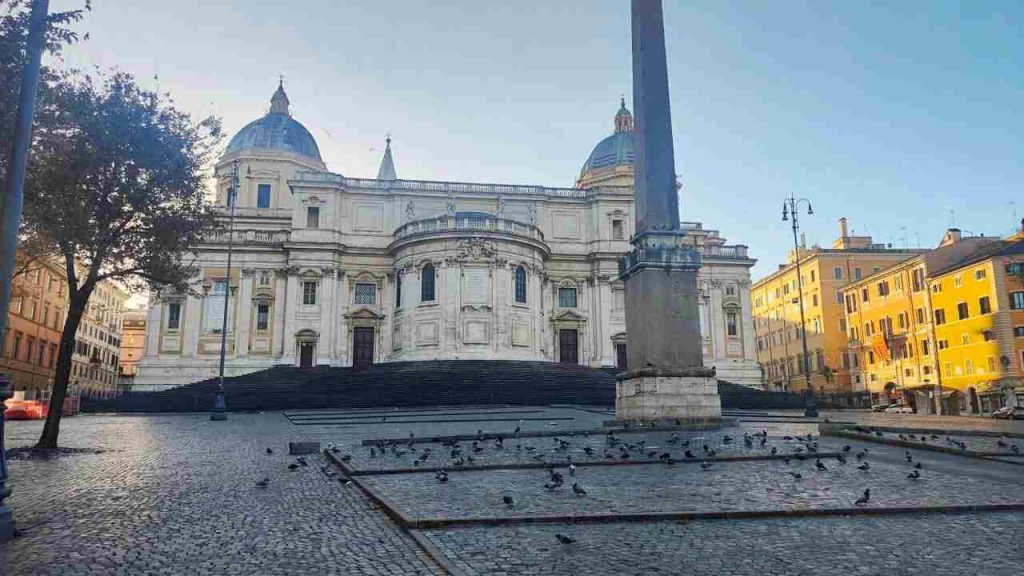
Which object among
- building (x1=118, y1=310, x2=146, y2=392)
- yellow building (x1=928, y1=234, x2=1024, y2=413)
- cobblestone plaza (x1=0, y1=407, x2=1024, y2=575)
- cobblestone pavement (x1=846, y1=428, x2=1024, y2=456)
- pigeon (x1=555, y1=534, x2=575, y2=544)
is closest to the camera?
cobblestone plaza (x1=0, y1=407, x2=1024, y2=575)

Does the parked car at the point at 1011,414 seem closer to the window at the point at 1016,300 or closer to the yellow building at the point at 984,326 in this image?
the yellow building at the point at 984,326

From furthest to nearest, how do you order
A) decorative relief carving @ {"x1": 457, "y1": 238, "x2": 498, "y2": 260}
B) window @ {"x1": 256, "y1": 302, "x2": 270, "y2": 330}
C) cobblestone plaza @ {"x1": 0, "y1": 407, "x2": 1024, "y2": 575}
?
window @ {"x1": 256, "y1": 302, "x2": 270, "y2": 330}
decorative relief carving @ {"x1": 457, "y1": 238, "x2": 498, "y2": 260}
cobblestone plaza @ {"x1": 0, "y1": 407, "x2": 1024, "y2": 575}

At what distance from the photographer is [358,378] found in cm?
3772

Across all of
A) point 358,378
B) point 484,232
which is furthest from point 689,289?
point 484,232

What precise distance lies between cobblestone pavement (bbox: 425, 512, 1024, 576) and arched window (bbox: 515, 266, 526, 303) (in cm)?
3981

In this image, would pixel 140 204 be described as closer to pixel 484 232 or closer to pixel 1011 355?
pixel 484 232

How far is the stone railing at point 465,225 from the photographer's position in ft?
149

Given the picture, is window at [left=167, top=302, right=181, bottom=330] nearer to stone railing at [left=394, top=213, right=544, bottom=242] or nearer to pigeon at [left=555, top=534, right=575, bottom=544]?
stone railing at [left=394, top=213, right=544, bottom=242]

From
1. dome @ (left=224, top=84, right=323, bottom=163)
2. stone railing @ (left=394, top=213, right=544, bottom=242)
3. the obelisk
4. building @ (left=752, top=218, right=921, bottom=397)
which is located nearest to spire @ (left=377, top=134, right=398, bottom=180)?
dome @ (left=224, top=84, right=323, bottom=163)

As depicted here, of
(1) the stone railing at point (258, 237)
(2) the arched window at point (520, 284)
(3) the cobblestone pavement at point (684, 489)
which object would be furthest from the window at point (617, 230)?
(3) the cobblestone pavement at point (684, 489)

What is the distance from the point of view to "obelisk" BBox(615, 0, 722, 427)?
15914mm

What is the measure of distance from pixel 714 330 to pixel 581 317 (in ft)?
33.0

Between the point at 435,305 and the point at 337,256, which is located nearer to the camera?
the point at 435,305

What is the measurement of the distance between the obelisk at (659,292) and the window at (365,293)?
35019 millimetres
